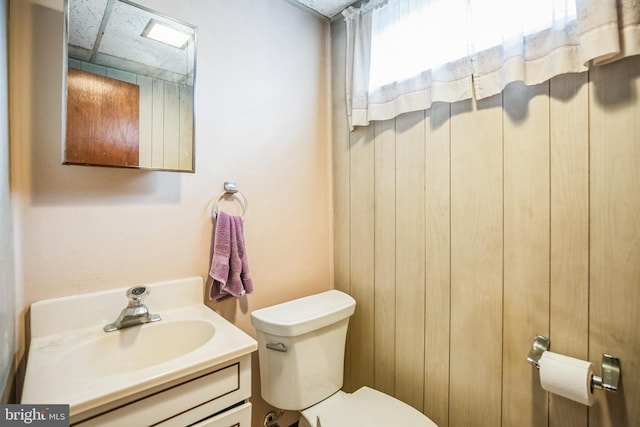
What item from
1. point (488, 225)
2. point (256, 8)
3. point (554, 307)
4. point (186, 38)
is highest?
point (256, 8)

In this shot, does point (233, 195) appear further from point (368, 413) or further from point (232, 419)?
point (368, 413)

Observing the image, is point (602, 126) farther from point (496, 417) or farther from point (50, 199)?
point (50, 199)

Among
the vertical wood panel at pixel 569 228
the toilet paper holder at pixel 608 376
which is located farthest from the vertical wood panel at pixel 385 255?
the toilet paper holder at pixel 608 376

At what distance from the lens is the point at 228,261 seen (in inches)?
48.9

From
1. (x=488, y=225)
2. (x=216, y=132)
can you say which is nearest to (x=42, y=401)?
(x=216, y=132)

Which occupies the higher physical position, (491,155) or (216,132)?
(216,132)

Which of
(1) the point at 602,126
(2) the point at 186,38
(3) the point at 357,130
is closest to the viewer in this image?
(1) the point at 602,126

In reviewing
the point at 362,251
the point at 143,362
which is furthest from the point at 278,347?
the point at 362,251

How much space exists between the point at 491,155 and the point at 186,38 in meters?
1.26

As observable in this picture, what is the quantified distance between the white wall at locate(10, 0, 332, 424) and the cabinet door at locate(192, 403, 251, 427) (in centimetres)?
50

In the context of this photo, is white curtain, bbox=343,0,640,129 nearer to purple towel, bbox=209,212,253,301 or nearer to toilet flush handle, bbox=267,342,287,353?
purple towel, bbox=209,212,253,301

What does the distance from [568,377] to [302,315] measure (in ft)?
2.94

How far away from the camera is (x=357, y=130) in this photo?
61.4 inches

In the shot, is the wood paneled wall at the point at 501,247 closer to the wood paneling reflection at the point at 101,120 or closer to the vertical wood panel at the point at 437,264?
the vertical wood panel at the point at 437,264
